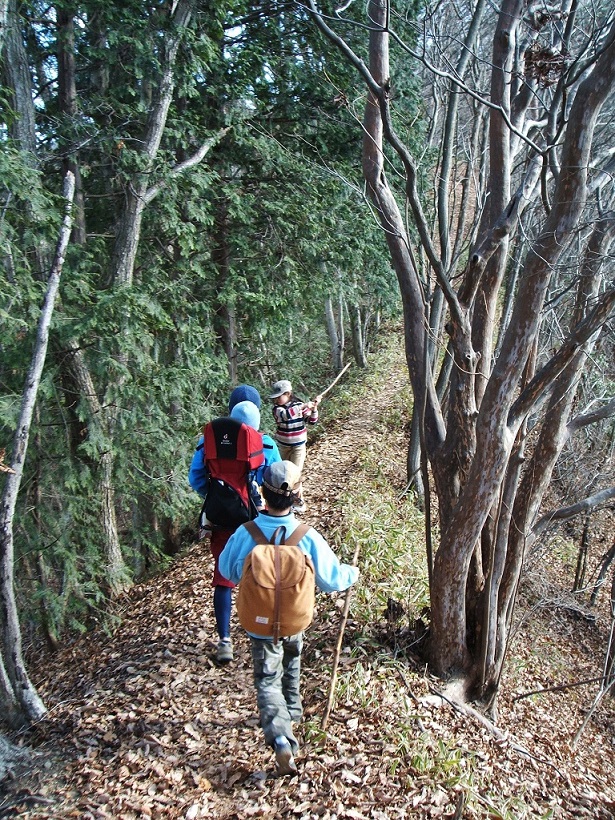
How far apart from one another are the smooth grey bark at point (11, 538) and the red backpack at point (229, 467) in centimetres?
152

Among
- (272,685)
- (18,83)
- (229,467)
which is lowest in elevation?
(272,685)

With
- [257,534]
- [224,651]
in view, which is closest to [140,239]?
[224,651]

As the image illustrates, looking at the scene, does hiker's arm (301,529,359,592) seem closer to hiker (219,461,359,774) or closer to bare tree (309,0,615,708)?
hiker (219,461,359,774)

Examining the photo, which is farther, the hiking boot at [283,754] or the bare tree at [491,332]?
the bare tree at [491,332]

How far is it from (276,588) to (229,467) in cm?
121

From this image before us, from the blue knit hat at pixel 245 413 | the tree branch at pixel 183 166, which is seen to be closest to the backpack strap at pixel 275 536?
the blue knit hat at pixel 245 413

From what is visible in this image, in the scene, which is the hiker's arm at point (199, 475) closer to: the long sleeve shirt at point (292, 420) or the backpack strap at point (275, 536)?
the backpack strap at point (275, 536)

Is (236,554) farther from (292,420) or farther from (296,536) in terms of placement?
(292,420)

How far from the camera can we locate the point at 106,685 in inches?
193

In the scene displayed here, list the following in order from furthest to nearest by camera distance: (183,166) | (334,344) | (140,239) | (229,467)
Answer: (334,344) < (140,239) < (183,166) < (229,467)

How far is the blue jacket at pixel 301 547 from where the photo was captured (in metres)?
3.47

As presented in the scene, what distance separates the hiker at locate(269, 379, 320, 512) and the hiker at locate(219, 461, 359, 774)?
128 inches

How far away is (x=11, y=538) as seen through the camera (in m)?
4.29

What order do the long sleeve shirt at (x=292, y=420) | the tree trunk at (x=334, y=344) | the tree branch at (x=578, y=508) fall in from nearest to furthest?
the tree branch at (x=578, y=508) → the long sleeve shirt at (x=292, y=420) → the tree trunk at (x=334, y=344)
